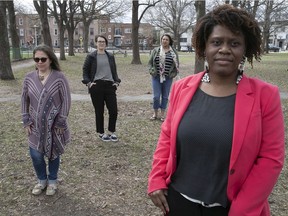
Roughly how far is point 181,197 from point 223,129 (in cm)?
50

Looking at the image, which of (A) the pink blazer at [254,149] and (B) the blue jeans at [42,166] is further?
(B) the blue jeans at [42,166]

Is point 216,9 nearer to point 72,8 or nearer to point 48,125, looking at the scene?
point 48,125

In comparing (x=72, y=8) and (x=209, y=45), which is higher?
(x=72, y=8)

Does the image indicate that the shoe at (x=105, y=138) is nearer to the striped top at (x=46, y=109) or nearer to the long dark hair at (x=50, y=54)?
the striped top at (x=46, y=109)

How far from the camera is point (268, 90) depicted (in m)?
1.78

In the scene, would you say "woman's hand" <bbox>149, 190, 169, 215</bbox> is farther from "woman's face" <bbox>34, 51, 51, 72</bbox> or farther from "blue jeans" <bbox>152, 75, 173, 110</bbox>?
"blue jeans" <bbox>152, 75, 173, 110</bbox>

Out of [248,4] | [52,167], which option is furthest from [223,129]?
[248,4]

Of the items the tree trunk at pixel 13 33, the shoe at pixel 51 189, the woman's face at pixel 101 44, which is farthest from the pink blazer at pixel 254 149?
the tree trunk at pixel 13 33

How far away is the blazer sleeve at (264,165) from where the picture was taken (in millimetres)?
1709

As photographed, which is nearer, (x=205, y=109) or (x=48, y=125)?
(x=205, y=109)

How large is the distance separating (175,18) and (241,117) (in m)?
65.4

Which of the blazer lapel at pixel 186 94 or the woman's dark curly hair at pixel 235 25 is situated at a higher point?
the woman's dark curly hair at pixel 235 25

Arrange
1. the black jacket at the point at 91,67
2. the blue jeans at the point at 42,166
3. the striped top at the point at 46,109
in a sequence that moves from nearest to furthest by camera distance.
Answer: the striped top at the point at 46,109 < the blue jeans at the point at 42,166 < the black jacket at the point at 91,67

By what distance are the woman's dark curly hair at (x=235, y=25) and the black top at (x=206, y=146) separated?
0.33m
